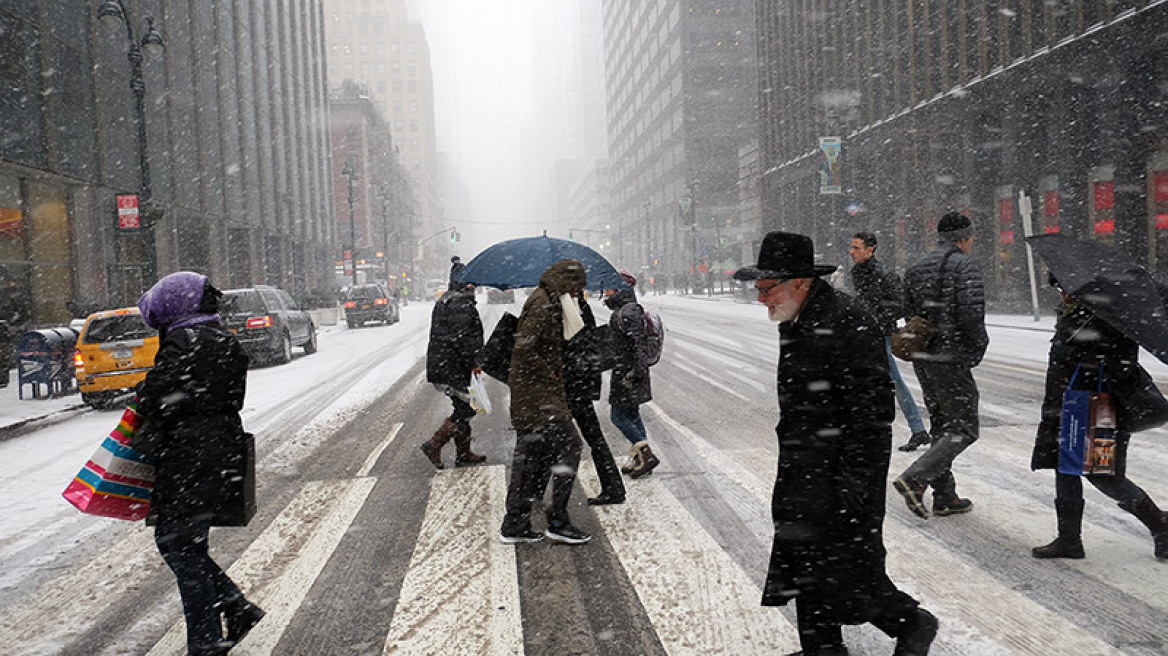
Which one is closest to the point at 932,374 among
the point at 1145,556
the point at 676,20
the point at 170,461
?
the point at 1145,556

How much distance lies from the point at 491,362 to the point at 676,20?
80.3 meters

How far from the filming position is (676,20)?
257 ft

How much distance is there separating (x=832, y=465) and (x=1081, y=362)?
2315 millimetres

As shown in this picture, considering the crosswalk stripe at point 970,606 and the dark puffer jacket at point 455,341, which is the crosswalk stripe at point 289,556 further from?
the crosswalk stripe at point 970,606

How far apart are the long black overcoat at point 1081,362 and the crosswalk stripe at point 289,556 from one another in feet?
13.9

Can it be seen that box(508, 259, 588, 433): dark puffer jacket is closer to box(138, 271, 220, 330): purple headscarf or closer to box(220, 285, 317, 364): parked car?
box(138, 271, 220, 330): purple headscarf

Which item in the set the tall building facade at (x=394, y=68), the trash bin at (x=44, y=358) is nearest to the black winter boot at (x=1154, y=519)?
the trash bin at (x=44, y=358)

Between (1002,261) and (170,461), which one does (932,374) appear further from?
(1002,261)

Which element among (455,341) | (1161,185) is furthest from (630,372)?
(1161,185)

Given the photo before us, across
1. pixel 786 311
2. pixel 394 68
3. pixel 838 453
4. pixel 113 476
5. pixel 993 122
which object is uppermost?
pixel 394 68

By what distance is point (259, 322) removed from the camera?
1773 cm

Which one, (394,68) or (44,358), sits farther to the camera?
(394,68)

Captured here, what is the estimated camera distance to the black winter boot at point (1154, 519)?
13.7ft

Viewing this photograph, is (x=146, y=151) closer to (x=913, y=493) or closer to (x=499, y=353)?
(x=499, y=353)
